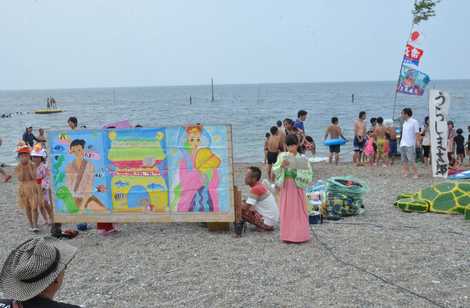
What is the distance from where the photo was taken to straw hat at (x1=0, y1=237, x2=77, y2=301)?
6.81 feet

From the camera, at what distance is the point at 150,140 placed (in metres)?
7.03

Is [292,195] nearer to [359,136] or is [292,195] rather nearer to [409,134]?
[409,134]

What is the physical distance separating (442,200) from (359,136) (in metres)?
7.14

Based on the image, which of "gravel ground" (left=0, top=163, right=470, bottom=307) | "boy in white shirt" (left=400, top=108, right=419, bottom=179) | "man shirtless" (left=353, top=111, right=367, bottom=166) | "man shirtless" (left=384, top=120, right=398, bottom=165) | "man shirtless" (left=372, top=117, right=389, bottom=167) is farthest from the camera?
"man shirtless" (left=384, top=120, right=398, bottom=165)

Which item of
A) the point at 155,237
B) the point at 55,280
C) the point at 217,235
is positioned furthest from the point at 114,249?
the point at 55,280

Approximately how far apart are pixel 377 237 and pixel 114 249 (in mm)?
3592

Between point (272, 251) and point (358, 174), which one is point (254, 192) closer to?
point (272, 251)

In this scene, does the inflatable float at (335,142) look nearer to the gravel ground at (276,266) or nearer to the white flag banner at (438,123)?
the white flag banner at (438,123)

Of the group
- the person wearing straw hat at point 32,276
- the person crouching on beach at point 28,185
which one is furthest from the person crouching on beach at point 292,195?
the person wearing straw hat at point 32,276

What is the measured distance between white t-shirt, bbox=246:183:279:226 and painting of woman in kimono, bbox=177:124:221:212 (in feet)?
1.82

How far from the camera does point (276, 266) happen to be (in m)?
5.54

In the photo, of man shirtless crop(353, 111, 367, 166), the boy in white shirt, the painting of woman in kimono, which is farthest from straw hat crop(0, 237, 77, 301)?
man shirtless crop(353, 111, 367, 166)

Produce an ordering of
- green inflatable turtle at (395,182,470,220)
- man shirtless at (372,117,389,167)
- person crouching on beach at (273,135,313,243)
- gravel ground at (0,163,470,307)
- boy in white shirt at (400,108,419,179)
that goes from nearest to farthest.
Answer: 1. gravel ground at (0,163,470,307)
2. person crouching on beach at (273,135,313,243)
3. green inflatable turtle at (395,182,470,220)
4. boy in white shirt at (400,108,419,179)
5. man shirtless at (372,117,389,167)

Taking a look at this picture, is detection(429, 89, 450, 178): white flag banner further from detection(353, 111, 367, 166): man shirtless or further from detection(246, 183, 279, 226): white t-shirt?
detection(353, 111, 367, 166): man shirtless
